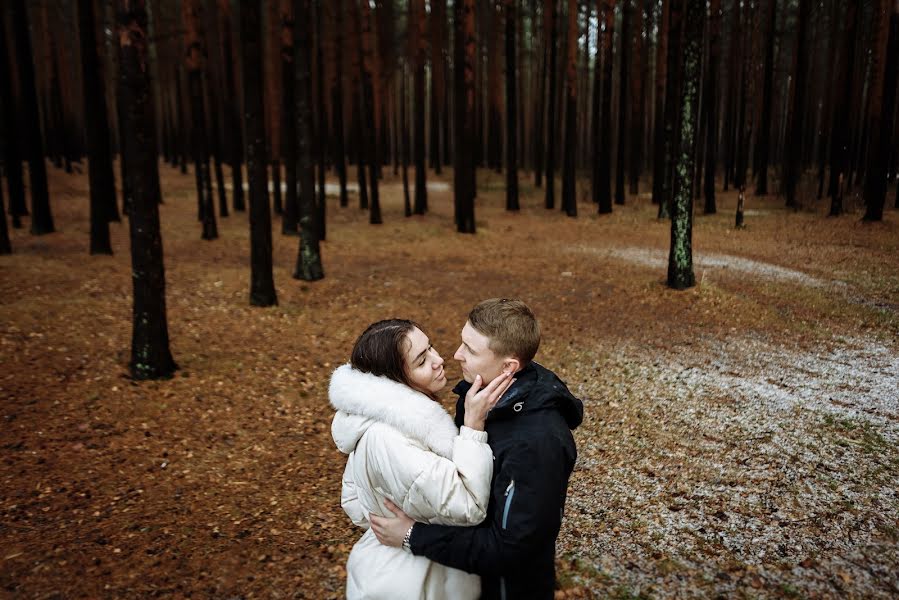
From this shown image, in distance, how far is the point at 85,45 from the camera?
11875 millimetres

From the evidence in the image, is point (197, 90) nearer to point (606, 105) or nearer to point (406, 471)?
point (606, 105)

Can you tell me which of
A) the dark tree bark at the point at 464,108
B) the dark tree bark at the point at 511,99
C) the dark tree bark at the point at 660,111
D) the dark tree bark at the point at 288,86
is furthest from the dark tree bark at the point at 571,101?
the dark tree bark at the point at 288,86

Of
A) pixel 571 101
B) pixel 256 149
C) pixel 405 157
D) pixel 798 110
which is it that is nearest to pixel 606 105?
pixel 571 101

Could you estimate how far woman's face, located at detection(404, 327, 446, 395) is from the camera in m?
2.04

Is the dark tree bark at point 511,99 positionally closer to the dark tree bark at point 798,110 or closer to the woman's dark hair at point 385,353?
the dark tree bark at point 798,110

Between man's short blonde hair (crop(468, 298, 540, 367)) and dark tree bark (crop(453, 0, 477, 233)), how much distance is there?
50.9 ft

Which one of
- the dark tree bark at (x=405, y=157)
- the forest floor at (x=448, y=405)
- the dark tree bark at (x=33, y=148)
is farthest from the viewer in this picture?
the dark tree bark at (x=405, y=157)

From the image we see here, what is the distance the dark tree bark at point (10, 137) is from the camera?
1230 cm

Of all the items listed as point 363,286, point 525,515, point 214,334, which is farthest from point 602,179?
point 525,515

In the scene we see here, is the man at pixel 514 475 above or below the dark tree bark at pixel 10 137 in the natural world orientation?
below

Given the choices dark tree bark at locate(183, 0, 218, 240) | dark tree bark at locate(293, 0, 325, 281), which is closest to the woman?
dark tree bark at locate(293, 0, 325, 281)

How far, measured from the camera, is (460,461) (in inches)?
73.4

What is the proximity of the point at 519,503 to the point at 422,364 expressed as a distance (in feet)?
1.95

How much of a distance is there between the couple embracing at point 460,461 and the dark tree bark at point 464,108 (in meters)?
15.6
